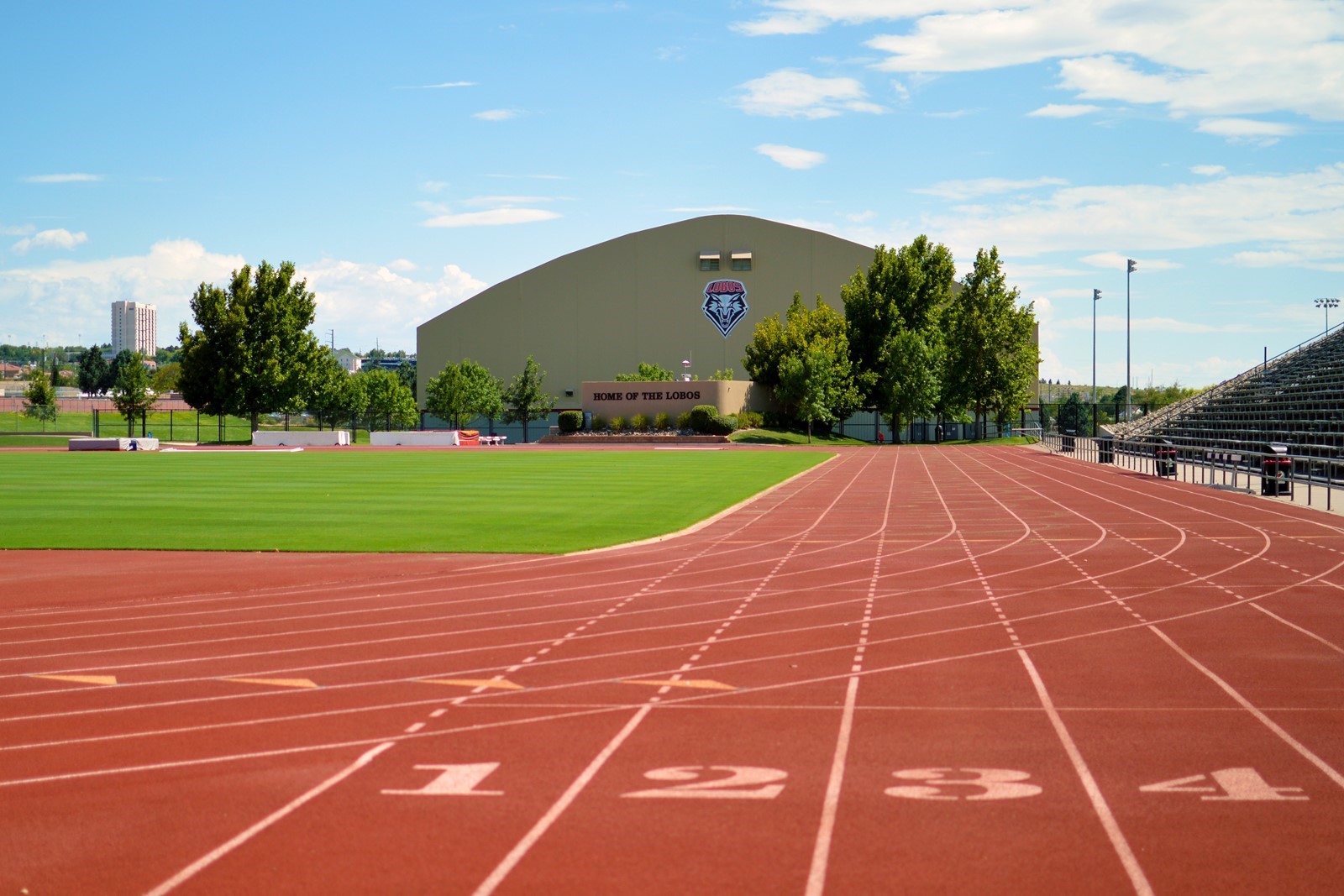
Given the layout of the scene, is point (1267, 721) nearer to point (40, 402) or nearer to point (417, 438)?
point (417, 438)

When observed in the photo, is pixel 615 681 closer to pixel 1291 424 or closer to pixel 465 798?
pixel 465 798

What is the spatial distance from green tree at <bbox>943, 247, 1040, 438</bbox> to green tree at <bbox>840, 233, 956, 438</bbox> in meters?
1.80

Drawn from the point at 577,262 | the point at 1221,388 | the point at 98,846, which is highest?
the point at 577,262

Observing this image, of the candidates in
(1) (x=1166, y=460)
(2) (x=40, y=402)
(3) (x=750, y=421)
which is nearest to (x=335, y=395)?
(2) (x=40, y=402)

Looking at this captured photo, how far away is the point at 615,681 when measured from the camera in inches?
369

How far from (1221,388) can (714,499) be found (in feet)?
145

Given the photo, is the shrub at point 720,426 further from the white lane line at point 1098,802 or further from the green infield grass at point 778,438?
the white lane line at point 1098,802

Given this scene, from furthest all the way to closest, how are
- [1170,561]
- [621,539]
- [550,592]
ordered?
[621,539] → [1170,561] → [550,592]

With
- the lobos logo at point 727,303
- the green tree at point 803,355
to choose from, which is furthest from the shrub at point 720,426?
the lobos logo at point 727,303

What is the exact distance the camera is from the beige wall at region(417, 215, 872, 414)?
318 feet

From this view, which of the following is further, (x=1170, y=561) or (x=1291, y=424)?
(x=1291, y=424)

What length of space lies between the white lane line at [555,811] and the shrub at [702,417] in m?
71.1

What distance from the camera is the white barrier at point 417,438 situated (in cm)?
7712

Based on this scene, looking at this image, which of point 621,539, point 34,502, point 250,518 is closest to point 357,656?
point 621,539
